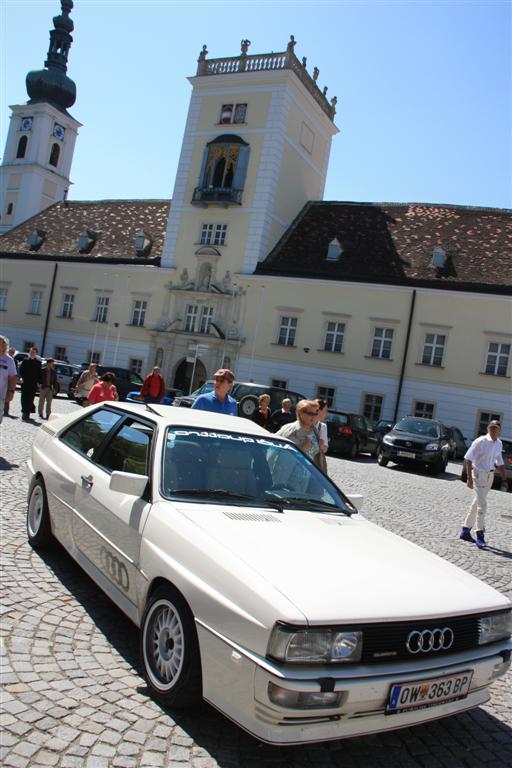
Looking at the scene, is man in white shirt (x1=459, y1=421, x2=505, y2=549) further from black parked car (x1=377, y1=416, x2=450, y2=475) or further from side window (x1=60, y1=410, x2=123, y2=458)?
black parked car (x1=377, y1=416, x2=450, y2=475)

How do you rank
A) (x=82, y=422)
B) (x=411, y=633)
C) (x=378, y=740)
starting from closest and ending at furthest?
(x=411, y=633), (x=378, y=740), (x=82, y=422)

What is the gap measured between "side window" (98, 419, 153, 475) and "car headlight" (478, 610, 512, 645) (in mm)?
2267

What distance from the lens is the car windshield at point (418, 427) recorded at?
22438mm

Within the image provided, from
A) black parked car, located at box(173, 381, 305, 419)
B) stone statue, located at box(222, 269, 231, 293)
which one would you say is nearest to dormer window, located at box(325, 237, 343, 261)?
stone statue, located at box(222, 269, 231, 293)

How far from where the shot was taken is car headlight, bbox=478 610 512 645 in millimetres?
3744

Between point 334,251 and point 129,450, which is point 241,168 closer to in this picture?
point 334,251

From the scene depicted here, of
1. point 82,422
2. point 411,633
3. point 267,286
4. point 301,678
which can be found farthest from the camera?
point 267,286

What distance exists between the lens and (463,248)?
3588cm

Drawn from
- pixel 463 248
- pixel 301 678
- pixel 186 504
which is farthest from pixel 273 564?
pixel 463 248

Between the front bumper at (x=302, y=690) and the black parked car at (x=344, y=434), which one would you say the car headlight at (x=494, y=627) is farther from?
the black parked car at (x=344, y=434)

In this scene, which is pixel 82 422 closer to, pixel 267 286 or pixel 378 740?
pixel 378 740

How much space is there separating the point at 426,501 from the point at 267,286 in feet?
85.9

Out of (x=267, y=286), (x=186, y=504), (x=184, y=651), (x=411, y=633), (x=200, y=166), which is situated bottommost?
(x=184, y=651)

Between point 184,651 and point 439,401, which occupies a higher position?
point 439,401
